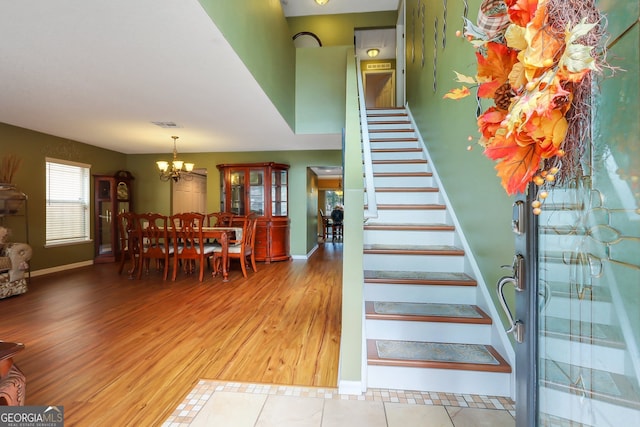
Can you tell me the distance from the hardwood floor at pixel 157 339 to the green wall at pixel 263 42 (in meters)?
2.40

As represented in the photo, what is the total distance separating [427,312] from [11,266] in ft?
15.7

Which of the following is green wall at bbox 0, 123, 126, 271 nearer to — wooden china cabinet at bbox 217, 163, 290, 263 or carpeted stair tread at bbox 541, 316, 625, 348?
wooden china cabinet at bbox 217, 163, 290, 263

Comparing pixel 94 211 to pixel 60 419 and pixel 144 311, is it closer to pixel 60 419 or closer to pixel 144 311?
pixel 144 311

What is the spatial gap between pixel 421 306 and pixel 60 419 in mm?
2108

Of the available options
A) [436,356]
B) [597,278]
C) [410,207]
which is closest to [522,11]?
[597,278]

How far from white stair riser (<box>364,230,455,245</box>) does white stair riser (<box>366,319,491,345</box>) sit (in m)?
0.88

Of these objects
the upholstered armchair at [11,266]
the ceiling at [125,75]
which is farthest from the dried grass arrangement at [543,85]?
the upholstered armchair at [11,266]

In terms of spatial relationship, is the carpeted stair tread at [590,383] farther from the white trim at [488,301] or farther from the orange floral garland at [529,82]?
the white trim at [488,301]

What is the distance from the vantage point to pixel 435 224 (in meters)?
2.75

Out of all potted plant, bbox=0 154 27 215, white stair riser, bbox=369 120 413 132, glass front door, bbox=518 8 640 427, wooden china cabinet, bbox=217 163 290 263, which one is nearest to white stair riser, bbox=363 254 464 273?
glass front door, bbox=518 8 640 427

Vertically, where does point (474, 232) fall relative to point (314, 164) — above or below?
below

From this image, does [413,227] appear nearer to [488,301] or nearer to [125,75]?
[488,301]

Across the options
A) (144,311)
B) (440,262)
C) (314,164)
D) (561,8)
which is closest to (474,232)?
(440,262)

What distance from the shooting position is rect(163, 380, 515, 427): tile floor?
56.6 inches
